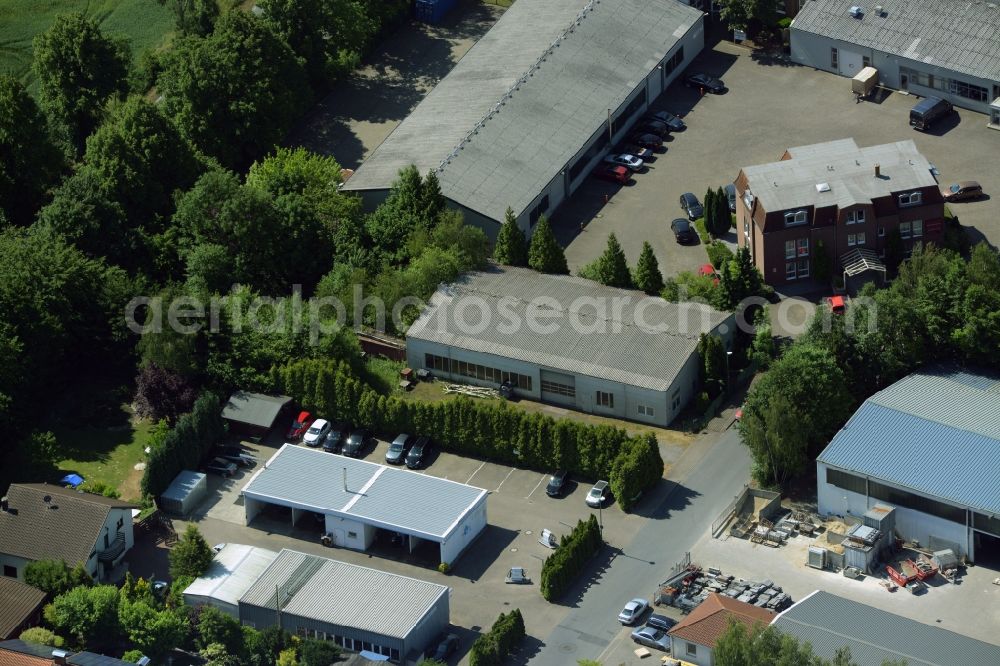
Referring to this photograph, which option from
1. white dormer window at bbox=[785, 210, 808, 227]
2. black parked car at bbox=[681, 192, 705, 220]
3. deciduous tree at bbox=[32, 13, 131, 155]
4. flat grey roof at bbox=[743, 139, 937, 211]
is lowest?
black parked car at bbox=[681, 192, 705, 220]

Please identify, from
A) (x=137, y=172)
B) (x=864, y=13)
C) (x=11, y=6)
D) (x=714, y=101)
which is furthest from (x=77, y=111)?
(x=864, y=13)

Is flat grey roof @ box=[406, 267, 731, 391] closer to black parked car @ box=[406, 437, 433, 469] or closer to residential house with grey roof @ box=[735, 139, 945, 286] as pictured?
black parked car @ box=[406, 437, 433, 469]

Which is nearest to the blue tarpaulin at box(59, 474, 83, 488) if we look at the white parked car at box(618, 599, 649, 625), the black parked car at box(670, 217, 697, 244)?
the white parked car at box(618, 599, 649, 625)

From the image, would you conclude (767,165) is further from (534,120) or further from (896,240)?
(534,120)

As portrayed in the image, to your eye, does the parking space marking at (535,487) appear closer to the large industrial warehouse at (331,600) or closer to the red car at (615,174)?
the large industrial warehouse at (331,600)

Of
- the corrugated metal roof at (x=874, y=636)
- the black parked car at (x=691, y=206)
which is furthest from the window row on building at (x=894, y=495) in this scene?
the black parked car at (x=691, y=206)

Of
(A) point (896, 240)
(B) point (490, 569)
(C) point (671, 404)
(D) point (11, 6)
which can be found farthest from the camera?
(D) point (11, 6)
